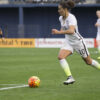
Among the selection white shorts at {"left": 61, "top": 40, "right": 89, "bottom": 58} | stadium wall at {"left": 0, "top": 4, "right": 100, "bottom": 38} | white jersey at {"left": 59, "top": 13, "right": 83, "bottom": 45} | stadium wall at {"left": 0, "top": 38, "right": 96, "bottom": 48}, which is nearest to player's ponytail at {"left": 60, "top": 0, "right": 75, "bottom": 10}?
white jersey at {"left": 59, "top": 13, "right": 83, "bottom": 45}

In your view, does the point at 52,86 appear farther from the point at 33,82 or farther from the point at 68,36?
the point at 68,36

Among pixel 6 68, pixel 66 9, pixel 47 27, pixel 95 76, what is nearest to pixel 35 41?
pixel 47 27

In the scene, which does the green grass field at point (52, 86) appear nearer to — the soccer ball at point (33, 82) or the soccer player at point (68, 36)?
the soccer ball at point (33, 82)

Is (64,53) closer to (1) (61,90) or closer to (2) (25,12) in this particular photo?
(1) (61,90)

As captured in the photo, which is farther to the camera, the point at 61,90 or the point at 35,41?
the point at 35,41

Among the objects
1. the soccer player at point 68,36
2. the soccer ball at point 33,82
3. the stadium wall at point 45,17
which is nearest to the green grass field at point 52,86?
the soccer ball at point 33,82

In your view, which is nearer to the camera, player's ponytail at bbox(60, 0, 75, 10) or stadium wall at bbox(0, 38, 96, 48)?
player's ponytail at bbox(60, 0, 75, 10)

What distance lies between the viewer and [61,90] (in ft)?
31.8

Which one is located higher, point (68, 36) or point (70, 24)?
point (70, 24)

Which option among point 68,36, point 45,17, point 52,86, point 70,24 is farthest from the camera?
point 45,17

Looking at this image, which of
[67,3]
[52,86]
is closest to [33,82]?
[52,86]

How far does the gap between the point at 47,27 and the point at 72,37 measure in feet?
116

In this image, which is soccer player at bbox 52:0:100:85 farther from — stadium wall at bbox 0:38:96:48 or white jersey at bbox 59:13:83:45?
stadium wall at bbox 0:38:96:48

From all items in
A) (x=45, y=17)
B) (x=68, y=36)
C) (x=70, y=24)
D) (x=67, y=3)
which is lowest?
(x=45, y=17)
